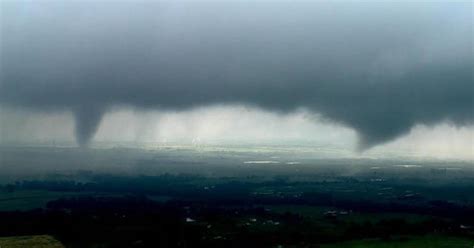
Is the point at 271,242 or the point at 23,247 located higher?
the point at 23,247

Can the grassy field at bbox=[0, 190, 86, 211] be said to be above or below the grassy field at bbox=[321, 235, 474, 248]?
below

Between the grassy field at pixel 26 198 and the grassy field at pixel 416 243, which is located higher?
the grassy field at pixel 416 243

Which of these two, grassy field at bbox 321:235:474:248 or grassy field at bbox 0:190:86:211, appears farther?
grassy field at bbox 0:190:86:211

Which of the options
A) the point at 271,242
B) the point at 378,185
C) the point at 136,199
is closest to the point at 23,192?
the point at 136,199

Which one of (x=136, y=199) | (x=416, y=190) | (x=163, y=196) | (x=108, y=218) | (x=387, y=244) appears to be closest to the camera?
(x=387, y=244)

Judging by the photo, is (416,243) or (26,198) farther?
(26,198)

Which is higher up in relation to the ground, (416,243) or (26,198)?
(416,243)

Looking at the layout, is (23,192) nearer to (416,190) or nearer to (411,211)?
(411,211)

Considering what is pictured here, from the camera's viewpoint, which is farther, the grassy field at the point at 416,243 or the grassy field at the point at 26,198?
the grassy field at the point at 26,198
